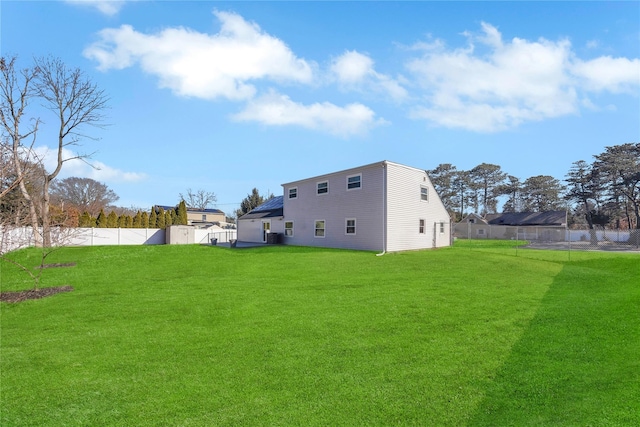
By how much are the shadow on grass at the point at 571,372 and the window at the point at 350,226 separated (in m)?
13.4

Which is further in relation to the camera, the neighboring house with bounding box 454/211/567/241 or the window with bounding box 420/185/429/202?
the neighboring house with bounding box 454/211/567/241

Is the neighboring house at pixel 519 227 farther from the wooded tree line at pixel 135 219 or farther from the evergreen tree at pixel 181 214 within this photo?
the wooded tree line at pixel 135 219

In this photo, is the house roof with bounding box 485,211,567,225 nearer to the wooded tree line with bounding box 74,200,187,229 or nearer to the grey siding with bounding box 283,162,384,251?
the grey siding with bounding box 283,162,384,251

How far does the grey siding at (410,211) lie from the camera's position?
18.5 meters

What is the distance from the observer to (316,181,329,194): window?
21797 mm

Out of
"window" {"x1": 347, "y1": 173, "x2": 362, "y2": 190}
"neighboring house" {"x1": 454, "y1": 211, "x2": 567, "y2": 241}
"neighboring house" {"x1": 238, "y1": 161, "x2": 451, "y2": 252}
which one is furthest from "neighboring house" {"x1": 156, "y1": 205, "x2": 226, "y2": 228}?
"window" {"x1": 347, "y1": 173, "x2": 362, "y2": 190}

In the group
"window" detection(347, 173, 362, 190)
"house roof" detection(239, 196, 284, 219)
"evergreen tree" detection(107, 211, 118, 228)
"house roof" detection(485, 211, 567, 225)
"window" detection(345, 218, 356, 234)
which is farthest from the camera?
"house roof" detection(485, 211, 567, 225)

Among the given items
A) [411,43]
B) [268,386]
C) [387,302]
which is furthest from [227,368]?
[411,43]

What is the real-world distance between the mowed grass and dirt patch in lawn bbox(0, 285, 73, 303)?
0.68 m

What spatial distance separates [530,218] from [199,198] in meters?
57.4

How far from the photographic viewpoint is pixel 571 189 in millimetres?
47531

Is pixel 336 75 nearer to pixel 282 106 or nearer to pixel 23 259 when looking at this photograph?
pixel 282 106

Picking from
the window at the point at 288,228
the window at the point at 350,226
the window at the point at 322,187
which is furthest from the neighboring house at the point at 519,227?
the window at the point at 288,228

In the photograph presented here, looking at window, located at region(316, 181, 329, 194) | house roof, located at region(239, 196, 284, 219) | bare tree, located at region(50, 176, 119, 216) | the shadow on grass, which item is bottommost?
the shadow on grass
